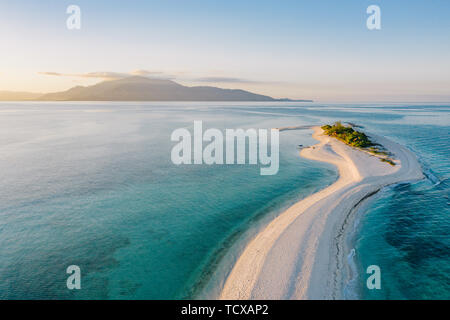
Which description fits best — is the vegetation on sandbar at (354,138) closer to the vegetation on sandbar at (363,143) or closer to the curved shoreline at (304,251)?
the vegetation on sandbar at (363,143)

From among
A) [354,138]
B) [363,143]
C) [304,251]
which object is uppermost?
[354,138]

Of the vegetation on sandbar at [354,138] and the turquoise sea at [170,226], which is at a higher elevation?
the vegetation on sandbar at [354,138]

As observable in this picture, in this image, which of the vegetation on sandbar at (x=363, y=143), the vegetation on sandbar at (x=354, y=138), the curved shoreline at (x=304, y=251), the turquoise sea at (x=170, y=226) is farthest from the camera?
the vegetation on sandbar at (x=354, y=138)

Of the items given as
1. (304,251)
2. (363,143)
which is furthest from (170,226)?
(363,143)

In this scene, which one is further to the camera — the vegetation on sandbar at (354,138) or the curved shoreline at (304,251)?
the vegetation on sandbar at (354,138)

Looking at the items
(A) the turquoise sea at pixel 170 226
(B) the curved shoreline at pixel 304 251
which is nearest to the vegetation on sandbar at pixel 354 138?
(A) the turquoise sea at pixel 170 226

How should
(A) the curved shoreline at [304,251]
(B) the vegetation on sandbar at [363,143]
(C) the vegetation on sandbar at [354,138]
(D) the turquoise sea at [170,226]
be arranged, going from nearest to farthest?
(A) the curved shoreline at [304,251] < (D) the turquoise sea at [170,226] < (B) the vegetation on sandbar at [363,143] < (C) the vegetation on sandbar at [354,138]

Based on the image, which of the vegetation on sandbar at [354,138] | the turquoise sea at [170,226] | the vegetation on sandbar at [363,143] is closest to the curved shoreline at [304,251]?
the turquoise sea at [170,226]

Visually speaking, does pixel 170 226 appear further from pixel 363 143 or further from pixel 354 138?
pixel 354 138
